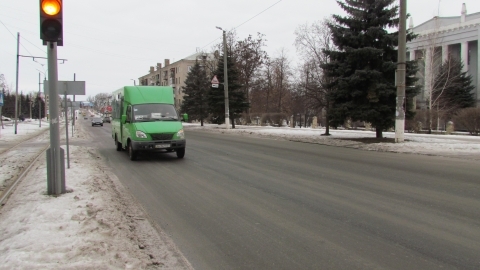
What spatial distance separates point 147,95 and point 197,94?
34703 mm

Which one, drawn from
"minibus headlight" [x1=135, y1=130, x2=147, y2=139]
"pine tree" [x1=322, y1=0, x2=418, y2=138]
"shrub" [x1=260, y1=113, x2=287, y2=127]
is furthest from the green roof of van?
"shrub" [x1=260, y1=113, x2=287, y2=127]

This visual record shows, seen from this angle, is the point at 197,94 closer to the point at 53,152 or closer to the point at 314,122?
the point at 314,122

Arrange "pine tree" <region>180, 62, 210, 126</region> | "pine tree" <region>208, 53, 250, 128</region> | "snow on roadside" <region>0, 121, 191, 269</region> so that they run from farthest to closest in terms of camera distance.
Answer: "pine tree" <region>180, 62, 210, 126</region>
"pine tree" <region>208, 53, 250, 128</region>
"snow on roadside" <region>0, 121, 191, 269</region>

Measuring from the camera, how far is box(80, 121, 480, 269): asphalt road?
4.20 meters

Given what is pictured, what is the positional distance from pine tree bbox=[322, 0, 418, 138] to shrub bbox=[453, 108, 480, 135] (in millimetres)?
8902

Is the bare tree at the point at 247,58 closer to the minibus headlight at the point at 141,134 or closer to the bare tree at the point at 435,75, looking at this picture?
the bare tree at the point at 435,75

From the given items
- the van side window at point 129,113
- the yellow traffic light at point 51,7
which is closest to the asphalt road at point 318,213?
the van side window at point 129,113

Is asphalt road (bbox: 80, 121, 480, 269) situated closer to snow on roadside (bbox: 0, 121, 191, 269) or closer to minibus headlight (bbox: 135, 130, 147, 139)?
snow on roadside (bbox: 0, 121, 191, 269)

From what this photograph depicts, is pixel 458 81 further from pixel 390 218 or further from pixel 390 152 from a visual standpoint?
pixel 390 218

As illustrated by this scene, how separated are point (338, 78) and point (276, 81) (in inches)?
1536

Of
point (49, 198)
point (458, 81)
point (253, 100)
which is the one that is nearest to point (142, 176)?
point (49, 198)

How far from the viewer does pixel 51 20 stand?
21.0 feet

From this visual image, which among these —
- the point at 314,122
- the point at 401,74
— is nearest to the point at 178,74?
the point at 314,122

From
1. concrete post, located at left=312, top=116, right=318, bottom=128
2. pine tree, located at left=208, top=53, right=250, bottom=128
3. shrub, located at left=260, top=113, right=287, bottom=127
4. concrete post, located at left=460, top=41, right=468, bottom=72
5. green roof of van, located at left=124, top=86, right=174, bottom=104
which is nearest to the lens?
green roof of van, located at left=124, top=86, right=174, bottom=104
